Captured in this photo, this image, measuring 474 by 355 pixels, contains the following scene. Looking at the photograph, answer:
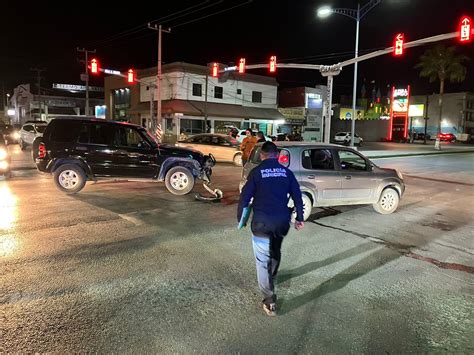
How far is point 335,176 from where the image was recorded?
28.6 ft

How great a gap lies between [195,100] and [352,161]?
110 feet

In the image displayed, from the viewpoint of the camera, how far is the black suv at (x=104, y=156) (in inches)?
427

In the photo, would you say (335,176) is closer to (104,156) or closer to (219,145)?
(104,156)

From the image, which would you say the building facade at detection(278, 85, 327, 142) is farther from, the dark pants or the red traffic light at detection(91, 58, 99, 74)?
the dark pants

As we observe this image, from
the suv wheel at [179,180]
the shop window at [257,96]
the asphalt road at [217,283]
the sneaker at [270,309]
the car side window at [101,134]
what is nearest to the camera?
the asphalt road at [217,283]

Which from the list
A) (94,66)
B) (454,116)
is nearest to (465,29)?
(94,66)

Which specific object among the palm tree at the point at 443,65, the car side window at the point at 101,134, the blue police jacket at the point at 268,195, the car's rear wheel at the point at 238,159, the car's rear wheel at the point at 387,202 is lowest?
the car's rear wheel at the point at 387,202

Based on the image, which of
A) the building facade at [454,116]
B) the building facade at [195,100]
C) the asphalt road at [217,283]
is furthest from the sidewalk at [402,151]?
the building facade at [454,116]

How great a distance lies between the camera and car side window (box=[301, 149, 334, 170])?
28.0 feet

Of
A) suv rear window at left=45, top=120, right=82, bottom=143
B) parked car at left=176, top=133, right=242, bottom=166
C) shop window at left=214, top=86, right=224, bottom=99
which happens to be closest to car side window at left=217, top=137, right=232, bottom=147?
parked car at left=176, top=133, right=242, bottom=166

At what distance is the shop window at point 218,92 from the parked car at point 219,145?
898 inches

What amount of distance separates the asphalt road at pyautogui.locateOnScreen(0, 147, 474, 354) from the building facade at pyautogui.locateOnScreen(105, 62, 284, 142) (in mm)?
28887

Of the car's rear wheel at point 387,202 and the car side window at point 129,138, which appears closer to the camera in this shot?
the car's rear wheel at point 387,202

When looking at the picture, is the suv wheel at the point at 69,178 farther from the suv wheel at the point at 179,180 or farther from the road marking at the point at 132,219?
the road marking at the point at 132,219
